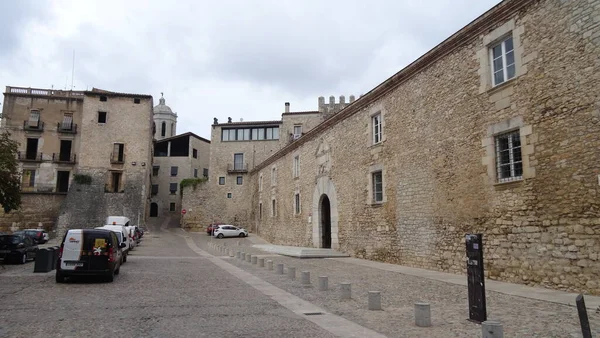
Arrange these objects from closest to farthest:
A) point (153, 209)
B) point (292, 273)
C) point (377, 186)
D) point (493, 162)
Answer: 1. point (493, 162)
2. point (292, 273)
3. point (377, 186)
4. point (153, 209)

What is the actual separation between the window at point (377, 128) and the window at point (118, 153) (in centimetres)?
2839

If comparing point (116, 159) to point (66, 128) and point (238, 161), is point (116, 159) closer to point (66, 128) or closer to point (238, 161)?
point (66, 128)

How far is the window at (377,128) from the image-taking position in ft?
55.6

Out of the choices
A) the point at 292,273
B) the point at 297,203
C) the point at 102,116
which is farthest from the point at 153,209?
the point at 292,273

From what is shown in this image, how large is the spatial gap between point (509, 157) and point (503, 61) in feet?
8.46

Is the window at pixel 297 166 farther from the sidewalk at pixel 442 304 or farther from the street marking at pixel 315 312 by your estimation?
the street marking at pixel 315 312

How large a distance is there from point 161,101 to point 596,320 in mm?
72087

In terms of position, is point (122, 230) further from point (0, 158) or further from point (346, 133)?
point (346, 133)

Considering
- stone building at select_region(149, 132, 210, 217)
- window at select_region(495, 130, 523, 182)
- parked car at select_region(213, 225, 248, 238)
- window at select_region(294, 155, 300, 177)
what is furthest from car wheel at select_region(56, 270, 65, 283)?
stone building at select_region(149, 132, 210, 217)

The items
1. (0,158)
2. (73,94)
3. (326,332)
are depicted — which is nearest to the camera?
(326,332)

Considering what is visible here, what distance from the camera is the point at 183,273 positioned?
12922mm

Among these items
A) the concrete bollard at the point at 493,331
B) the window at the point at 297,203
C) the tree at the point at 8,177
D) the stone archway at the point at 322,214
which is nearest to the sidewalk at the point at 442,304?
the concrete bollard at the point at 493,331

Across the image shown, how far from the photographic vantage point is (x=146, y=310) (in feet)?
23.5

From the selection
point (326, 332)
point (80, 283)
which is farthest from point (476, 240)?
point (80, 283)
